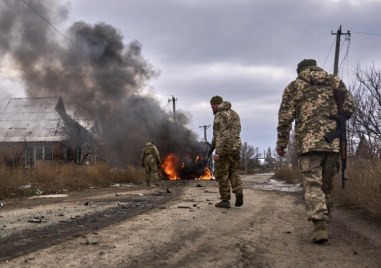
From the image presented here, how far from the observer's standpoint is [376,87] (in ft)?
42.3

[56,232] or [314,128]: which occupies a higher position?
[314,128]

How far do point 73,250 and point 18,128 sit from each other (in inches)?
1438

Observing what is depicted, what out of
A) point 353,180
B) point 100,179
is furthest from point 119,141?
point 353,180

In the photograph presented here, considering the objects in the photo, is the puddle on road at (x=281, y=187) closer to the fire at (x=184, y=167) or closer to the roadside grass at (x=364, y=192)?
the roadside grass at (x=364, y=192)

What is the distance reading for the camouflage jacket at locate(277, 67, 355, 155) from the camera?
4.85 m

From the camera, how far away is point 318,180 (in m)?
4.75

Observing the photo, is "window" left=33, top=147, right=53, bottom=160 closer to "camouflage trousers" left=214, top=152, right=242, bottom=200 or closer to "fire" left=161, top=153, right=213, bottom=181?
"fire" left=161, top=153, right=213, bottom=181

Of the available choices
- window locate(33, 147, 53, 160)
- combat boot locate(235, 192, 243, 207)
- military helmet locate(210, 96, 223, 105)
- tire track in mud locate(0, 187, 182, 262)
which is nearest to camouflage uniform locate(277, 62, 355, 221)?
tire track in mud locate(0, 187, 182, 262)

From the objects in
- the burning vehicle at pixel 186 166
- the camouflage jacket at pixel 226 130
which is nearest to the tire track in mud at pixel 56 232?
the camouflage jacket at pixel 226 130

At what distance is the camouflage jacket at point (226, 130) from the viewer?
7.93 metres

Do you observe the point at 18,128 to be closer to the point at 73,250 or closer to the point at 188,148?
the point at 188,148

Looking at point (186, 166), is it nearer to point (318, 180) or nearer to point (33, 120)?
point (33, 120)

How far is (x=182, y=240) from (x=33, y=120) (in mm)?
36727

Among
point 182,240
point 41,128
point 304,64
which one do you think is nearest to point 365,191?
point 304,64
